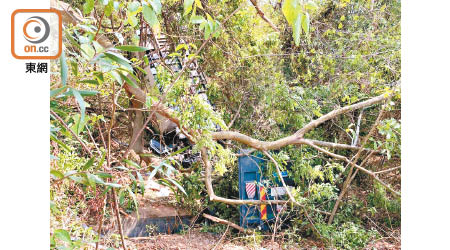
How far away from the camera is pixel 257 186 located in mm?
3471

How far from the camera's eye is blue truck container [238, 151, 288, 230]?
341 cm

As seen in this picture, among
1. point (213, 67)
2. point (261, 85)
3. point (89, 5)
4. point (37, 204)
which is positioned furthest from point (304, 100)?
point (37, 204)

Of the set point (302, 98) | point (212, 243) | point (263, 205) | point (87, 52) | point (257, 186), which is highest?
point (87, 52)

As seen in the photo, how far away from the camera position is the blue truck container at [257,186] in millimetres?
3412

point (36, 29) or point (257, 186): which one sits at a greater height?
point (36, 29)

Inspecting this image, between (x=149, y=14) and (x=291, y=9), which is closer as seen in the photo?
(x=291, y=9)

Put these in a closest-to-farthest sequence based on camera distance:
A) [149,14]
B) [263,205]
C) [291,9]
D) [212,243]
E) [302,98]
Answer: [291,9] → [149,14] → [212,243] → [263,205] → [302,98]

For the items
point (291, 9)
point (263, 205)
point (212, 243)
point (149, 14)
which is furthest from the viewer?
point (263, 205)

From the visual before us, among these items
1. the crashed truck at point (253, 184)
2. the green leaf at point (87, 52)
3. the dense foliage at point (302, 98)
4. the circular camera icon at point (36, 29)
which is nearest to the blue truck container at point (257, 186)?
the crashed truck at point (253, 184)

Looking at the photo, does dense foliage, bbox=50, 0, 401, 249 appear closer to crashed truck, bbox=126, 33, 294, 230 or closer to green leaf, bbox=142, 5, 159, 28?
crashed truck, bbox=126, 33, 294, 230

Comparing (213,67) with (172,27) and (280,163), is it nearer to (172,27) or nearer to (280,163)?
(172,27)

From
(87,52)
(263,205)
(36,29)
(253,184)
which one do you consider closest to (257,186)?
(253,184)

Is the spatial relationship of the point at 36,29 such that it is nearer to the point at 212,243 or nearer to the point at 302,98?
the point at 212,243

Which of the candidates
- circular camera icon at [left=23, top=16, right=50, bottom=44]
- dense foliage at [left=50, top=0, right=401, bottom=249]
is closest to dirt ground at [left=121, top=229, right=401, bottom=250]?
dense foliage at [left=50, top=0, right=401, bottom=249]
